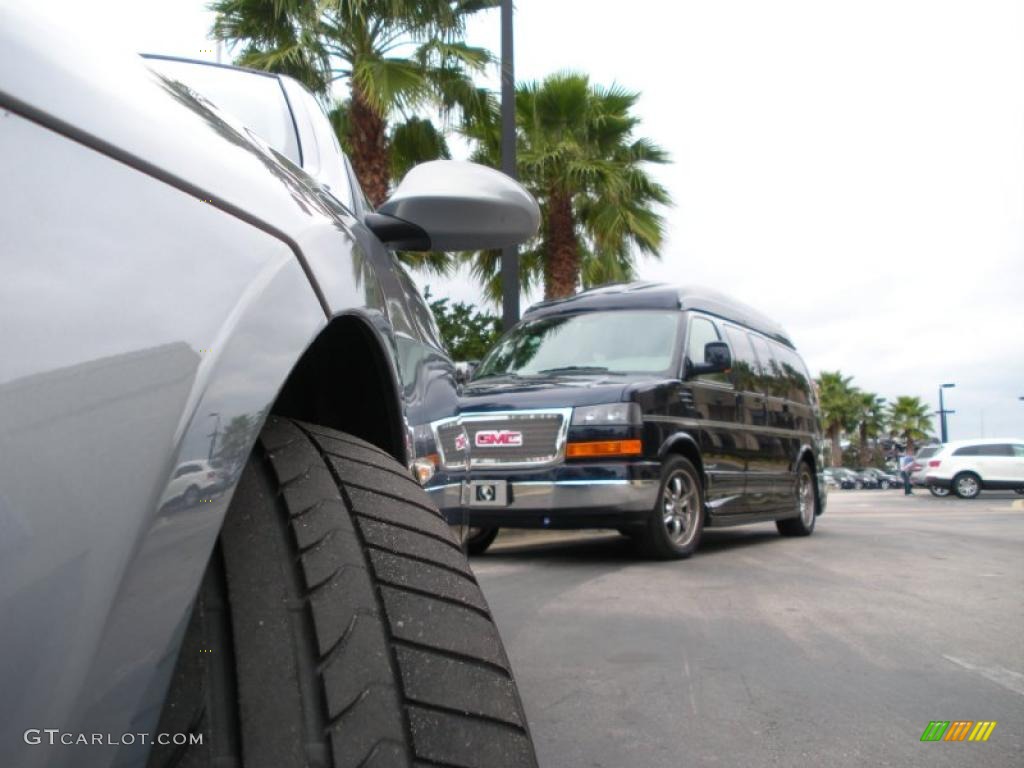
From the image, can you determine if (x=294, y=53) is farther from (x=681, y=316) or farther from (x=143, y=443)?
(x=143, y=443)

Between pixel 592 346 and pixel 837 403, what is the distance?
209 ft

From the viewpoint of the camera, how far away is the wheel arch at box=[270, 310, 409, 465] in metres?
1.67

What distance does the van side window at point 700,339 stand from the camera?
22.7 ft

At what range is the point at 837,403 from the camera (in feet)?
220

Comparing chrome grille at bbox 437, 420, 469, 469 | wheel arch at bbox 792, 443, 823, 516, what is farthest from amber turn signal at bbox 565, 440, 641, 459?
chrome grille at bbox 437, 420, 469, 469

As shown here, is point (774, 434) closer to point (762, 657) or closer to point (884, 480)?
point (762, 657)

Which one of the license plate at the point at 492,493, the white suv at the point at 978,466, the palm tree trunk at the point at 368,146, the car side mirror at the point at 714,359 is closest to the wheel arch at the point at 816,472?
the car side mirror at the point at 714,359

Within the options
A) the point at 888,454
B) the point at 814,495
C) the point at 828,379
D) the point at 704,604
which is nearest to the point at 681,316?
the point at 704,604

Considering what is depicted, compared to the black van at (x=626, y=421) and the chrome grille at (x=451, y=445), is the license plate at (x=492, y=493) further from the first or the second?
the chrome grille at (x=451, y=445)

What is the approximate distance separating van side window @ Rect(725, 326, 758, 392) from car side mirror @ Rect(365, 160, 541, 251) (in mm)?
5885

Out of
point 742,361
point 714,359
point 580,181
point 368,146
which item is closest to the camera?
point 714,359

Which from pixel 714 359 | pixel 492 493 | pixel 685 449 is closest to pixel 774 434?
pixel 714 359

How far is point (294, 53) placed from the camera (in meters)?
10.2

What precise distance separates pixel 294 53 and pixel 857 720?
→ 9.29 meters
